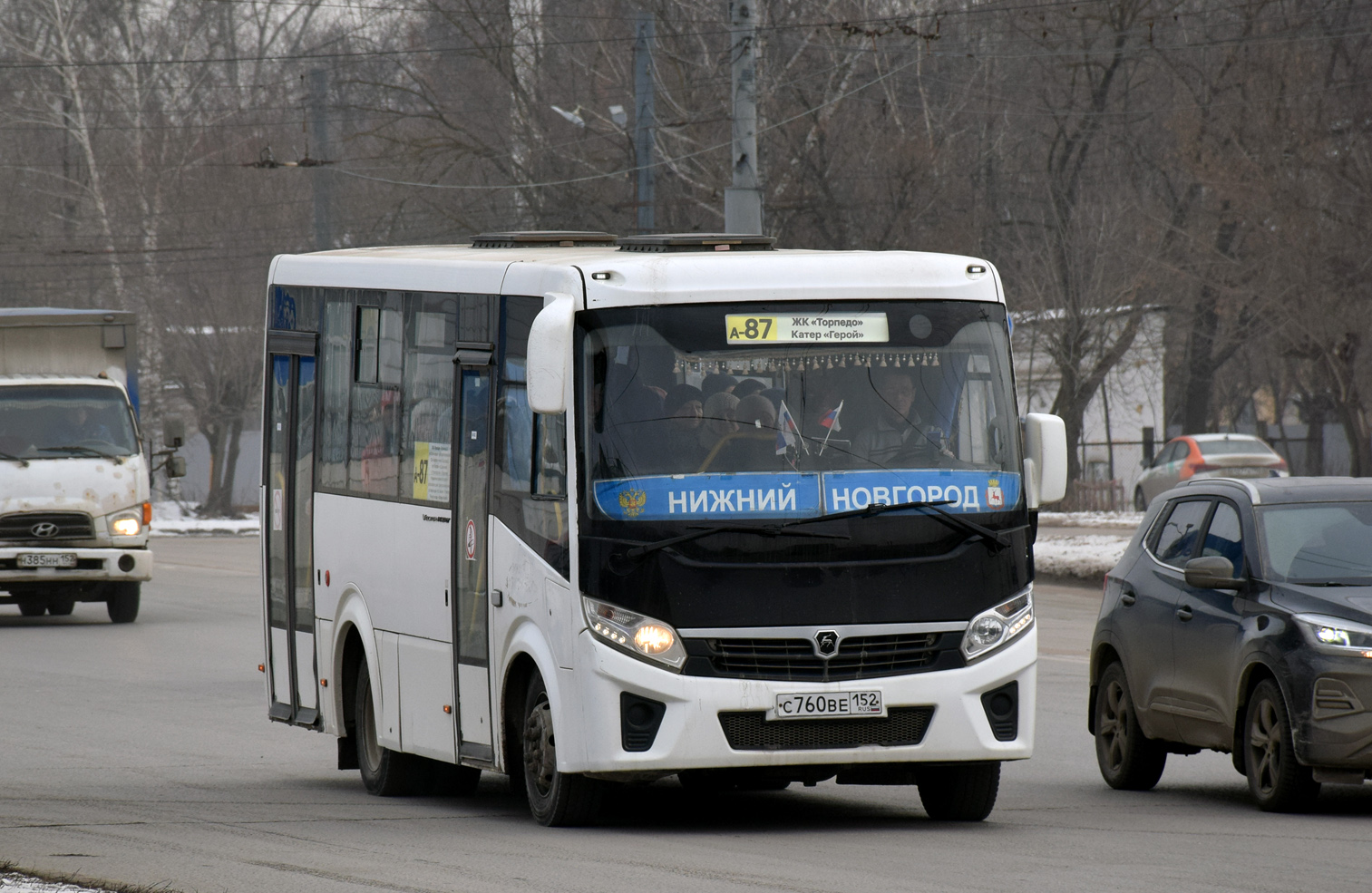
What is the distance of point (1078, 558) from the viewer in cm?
2959

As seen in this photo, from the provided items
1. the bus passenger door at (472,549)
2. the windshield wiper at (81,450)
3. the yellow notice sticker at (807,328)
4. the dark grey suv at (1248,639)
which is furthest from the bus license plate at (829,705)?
the windshield wiper at (81,450)

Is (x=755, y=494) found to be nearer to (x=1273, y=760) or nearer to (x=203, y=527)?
(x=1273, y=760)

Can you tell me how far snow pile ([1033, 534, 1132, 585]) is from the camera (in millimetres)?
28605

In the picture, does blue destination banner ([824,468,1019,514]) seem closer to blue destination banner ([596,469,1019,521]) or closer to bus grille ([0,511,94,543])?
blue destination banner ([596,469,1019,521])

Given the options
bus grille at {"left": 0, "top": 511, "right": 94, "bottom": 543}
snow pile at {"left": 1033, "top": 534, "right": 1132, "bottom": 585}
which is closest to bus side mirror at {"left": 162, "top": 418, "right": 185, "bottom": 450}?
bus grille at {"left": 0, "top": 511, "right": 94, "bottom": 543}

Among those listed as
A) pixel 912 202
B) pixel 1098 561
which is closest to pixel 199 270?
pixel 912 202

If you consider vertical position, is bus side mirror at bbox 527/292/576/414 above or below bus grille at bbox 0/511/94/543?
above

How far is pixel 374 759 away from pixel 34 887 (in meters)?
4.27

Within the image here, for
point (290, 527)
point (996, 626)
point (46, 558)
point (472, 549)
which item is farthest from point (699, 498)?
point (46, 558)

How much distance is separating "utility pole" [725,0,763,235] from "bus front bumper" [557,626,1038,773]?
625 inches

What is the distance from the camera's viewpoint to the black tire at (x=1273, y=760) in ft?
32.6

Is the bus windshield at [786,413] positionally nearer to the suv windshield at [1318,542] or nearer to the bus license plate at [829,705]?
the bus license plate at [829,705]

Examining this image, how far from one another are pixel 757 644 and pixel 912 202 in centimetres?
3207

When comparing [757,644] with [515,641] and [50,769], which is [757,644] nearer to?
[515,641]
